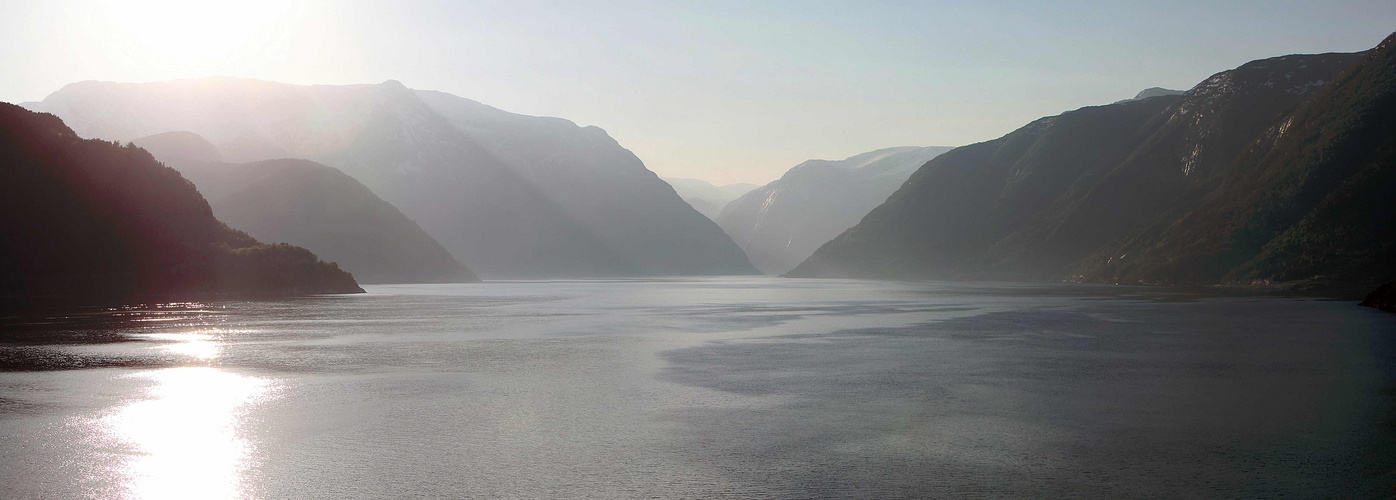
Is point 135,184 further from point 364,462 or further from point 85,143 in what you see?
point 364,462

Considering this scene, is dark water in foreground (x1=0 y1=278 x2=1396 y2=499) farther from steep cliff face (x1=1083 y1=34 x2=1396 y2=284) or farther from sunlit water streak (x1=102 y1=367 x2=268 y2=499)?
steep cliff face (x1=1083 y1=34 x2=1396 y2=284)

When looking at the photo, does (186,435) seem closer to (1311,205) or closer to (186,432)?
(186,432)

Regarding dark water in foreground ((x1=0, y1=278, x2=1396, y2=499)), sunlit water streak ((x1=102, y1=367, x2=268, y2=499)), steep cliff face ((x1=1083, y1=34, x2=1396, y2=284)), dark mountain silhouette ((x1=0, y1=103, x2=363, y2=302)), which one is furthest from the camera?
steep cliff face ((x1=1083, y1=34, x2=1396, y2=284))

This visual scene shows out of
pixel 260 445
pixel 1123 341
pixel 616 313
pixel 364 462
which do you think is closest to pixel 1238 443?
pixel 364 462

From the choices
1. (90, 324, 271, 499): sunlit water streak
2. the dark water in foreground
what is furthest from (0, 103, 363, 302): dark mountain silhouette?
(90, 324, 271, 499): sunlit water streak

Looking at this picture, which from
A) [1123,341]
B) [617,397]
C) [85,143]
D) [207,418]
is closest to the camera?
[207,418]

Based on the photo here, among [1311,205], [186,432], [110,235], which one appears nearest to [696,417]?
[186,432]
